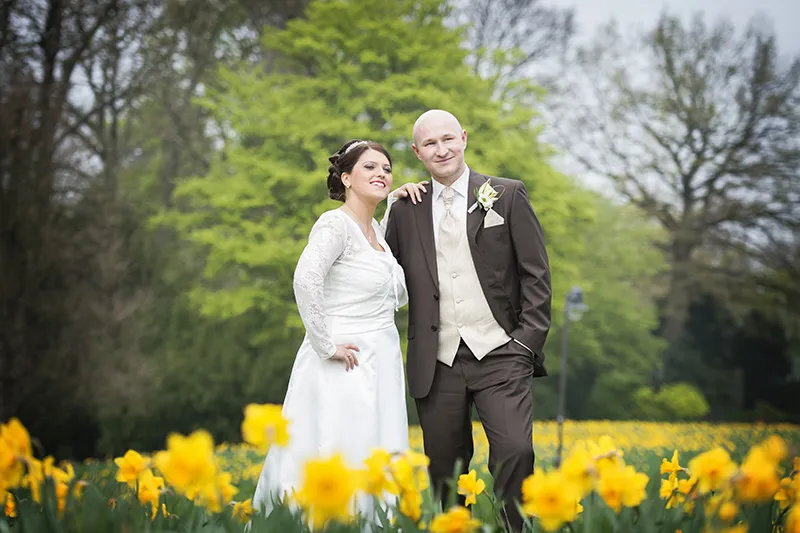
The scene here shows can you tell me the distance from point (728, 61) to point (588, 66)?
3.81 m

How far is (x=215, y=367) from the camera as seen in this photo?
580 inches

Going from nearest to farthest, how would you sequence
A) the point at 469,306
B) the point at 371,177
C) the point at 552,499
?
the point at 552,499 → the point at 469,306 → the point at 371,177

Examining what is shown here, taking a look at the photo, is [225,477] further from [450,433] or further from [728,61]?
[728,61]

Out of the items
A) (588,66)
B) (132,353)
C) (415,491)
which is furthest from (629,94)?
(415,491)

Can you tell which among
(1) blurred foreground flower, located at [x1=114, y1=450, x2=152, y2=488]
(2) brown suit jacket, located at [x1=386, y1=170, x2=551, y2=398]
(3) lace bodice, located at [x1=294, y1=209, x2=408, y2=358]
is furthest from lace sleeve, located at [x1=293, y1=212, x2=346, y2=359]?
(1) blurred foreground flower, located at [x1=114, y1=450, x2=152, y2=488]

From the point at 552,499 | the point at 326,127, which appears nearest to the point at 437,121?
the point at 552,499

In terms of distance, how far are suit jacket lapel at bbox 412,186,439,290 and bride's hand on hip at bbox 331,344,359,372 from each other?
0.47m

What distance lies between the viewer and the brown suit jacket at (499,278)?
11.7ft

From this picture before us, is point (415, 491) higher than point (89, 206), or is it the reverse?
point (89, 206)

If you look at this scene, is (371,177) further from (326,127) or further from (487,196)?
(326,127)

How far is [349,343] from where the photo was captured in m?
3.54

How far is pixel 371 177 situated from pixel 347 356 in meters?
0.81

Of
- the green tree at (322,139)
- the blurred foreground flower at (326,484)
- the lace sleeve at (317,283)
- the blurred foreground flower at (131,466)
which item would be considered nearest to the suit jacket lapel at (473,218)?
the lace sleeve at (317,283)

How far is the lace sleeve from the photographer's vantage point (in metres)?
3.44
